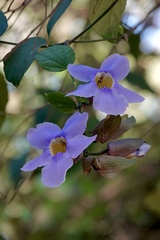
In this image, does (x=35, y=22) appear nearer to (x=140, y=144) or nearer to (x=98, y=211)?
(x=140, y=144)

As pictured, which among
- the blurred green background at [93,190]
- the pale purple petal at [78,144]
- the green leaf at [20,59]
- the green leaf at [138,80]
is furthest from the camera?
the blurred green background at [93,190]

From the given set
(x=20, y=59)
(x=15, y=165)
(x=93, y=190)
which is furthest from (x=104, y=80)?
(x=93, y=190)

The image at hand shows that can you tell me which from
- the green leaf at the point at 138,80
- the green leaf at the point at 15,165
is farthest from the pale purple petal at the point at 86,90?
the green leaf at the point at 138,80

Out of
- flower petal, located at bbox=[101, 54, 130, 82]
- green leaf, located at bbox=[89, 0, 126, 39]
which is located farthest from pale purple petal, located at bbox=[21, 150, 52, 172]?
green leaf, located at bbox=[89, 0, 126, 39]

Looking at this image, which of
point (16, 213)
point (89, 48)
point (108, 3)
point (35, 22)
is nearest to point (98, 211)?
point (16, 213)

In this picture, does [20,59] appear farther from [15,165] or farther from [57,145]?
[15,165]

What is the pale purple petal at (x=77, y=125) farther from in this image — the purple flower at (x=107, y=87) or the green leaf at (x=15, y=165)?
the green leaf at (x=15, y=165)

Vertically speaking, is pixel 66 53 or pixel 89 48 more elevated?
pixel 66 53
